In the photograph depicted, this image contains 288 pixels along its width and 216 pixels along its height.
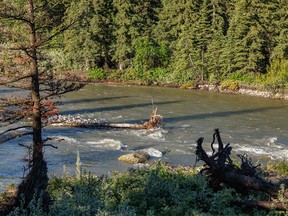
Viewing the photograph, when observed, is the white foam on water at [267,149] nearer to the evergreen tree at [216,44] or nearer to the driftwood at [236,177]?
the driftwood at [236,177]

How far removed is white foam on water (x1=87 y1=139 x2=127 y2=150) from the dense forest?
19676 millimetres

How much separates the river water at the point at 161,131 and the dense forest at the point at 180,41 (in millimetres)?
4943

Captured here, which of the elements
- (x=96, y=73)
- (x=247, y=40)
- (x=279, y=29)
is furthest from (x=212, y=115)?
(x=96, y=73)

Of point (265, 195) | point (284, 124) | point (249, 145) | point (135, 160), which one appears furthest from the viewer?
point (284, 124)

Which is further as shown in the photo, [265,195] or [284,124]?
[284,124]

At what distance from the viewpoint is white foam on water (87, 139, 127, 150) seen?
18.9m

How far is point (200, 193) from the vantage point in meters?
7.71

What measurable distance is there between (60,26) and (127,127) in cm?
1268

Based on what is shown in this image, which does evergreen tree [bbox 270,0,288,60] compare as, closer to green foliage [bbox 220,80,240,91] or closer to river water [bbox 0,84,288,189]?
green foliage [bbox 220,80,240,91]

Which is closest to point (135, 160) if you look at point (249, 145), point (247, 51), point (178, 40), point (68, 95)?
point (249, 145)

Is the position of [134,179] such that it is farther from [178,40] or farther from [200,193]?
[178,40]

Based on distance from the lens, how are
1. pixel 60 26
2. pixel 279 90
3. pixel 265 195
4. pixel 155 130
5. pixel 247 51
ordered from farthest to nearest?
pixel 247 51 → pixel 279 90 → pixel 155 130 → pixel 60 26 → pixel 265 195

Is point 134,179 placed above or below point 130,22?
below

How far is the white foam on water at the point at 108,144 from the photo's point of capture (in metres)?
18.9
